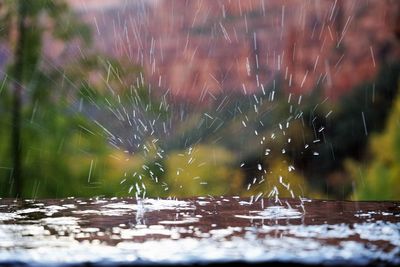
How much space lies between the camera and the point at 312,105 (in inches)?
354

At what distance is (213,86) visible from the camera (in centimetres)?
920

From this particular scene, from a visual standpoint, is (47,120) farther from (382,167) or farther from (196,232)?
(196,232)

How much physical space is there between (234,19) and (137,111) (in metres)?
2.02

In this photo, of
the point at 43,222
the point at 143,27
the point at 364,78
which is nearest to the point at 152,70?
the point at 143,27

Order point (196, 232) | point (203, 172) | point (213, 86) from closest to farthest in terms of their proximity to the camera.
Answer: point (196, 232), point (213, 86), point (203, 172)

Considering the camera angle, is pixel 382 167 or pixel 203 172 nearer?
pixel 382 167

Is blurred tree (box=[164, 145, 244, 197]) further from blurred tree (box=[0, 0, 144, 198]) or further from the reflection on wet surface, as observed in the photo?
the reflection on wet surface

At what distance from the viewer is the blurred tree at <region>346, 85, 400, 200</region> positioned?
26.8ft

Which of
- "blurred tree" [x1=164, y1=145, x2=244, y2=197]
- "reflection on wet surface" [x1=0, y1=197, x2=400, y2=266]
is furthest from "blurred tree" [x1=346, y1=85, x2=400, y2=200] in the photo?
"reflection on wet surface" [x1=0, y1=197, x2=400, y2=266]

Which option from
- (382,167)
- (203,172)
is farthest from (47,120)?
(382,167)

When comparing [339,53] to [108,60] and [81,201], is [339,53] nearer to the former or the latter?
[108,60]

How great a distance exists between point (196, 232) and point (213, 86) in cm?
771

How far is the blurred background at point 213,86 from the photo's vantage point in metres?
8.66

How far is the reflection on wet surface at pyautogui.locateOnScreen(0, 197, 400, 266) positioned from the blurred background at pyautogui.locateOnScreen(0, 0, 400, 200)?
21.0 feet
